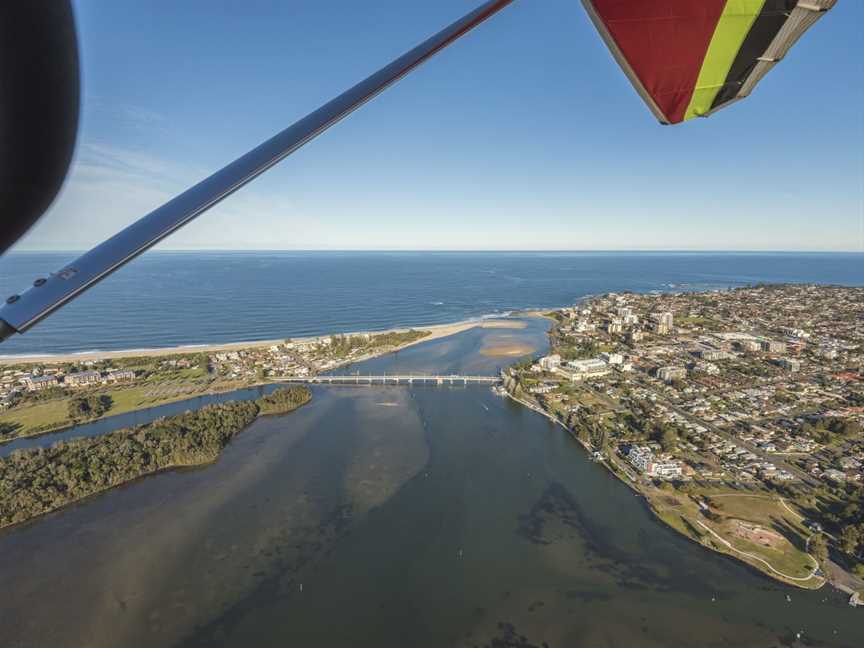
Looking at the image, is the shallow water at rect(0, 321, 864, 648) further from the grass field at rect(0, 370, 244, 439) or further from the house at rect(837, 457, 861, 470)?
the grass field at rect(0, 370, 244, 439)

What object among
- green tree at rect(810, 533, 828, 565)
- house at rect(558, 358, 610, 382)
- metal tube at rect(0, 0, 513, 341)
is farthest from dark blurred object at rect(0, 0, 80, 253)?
house at rect(558, 358, 610, 382)

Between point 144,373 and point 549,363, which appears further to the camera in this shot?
point 549,363

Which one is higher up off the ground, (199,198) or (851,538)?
(199,198)

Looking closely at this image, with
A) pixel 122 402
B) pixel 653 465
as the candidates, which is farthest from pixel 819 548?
pixel 122 402

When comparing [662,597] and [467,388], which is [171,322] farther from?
[662,597]

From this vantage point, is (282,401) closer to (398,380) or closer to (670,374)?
(398,380)

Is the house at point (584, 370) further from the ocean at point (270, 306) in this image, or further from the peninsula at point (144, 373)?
the ocean at point (270, 306)

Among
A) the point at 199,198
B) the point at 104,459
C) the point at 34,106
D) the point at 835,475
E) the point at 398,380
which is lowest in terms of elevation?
the point at 835,475

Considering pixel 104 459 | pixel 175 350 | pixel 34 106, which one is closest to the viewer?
pixel 34 106
